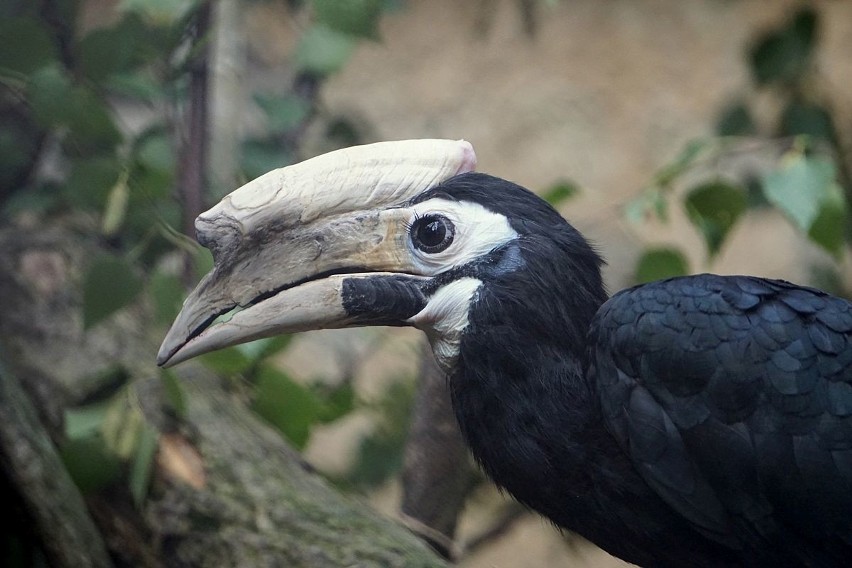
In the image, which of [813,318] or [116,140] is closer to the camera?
[813,318]

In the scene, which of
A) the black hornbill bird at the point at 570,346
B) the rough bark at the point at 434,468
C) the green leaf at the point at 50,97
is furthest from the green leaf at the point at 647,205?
the green leaf at the point at 50,97

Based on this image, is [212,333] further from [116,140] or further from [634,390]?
[116,140]

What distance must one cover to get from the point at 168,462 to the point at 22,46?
757mm

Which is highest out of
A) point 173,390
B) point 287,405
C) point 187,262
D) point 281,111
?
point 281,111

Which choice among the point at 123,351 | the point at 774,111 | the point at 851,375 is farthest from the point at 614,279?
the point at 851,375

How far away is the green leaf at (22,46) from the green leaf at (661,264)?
3.64ft

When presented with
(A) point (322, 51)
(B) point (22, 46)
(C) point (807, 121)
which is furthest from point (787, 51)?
(B) point (22, 46)

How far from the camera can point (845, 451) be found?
1.25 metres

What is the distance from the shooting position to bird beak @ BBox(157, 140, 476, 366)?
4.29 feet

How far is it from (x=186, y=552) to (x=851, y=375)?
99 cm

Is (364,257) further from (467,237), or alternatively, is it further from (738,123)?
(738,123)

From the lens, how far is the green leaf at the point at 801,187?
5.50ft

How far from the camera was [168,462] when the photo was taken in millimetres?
1757

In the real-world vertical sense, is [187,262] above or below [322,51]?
below
